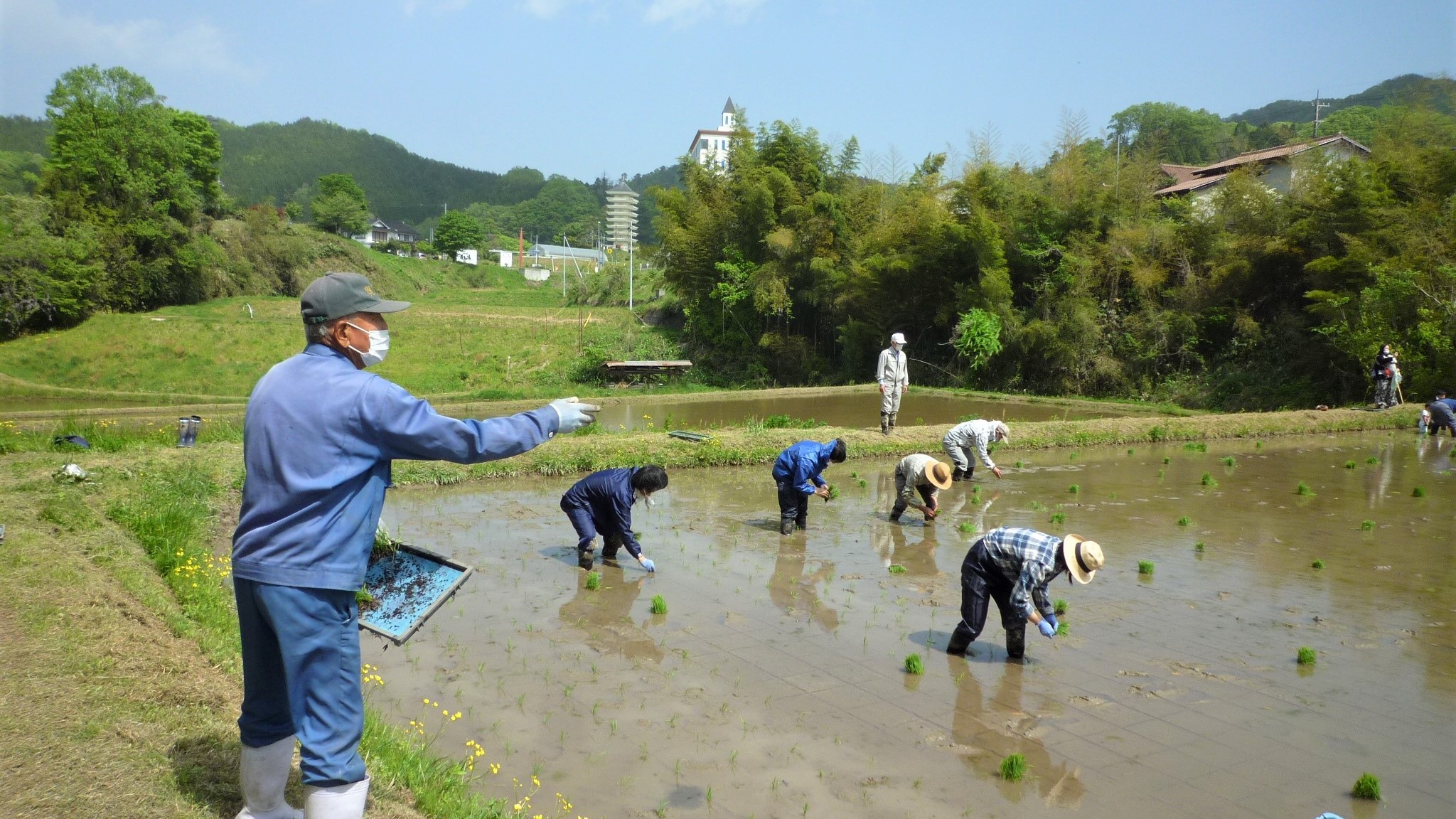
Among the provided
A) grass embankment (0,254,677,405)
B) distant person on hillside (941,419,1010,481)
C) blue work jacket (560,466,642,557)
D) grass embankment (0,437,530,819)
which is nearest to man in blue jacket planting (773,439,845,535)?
blue work jacket (560,466,642,557)

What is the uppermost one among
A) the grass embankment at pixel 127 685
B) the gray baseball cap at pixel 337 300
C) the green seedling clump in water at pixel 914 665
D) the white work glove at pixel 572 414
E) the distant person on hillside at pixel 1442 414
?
the gray baseball cap at pixel 337 300

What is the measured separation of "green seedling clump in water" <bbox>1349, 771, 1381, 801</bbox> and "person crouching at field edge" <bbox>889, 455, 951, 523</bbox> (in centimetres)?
582

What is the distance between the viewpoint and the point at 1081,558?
609cm

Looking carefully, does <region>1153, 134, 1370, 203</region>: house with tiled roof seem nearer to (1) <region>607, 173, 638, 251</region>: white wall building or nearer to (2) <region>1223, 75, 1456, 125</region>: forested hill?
(2) <region>1223, 75, 1456, 125</region>: forested hill

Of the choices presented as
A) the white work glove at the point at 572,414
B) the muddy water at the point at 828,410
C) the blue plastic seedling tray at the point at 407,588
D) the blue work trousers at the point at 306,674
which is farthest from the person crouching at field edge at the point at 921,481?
the blue work trousers at the point at 306,674

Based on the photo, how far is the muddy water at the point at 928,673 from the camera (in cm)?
475

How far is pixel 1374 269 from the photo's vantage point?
21.5 m

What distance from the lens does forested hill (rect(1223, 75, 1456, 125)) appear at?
27.8 metres

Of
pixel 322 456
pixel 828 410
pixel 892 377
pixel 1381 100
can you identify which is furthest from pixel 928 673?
pixel 1381 100

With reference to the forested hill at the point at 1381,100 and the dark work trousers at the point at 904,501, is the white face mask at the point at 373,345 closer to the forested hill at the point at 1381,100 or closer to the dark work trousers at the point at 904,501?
the dark work trousers at the point at 904,501

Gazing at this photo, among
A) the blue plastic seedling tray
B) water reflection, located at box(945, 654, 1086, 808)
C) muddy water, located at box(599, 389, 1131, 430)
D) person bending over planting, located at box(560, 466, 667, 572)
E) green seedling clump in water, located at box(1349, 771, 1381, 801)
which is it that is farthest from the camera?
muddy water, located at box(599, 389, 1131, 430)

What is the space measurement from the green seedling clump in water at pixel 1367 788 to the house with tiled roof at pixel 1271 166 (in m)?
26.8

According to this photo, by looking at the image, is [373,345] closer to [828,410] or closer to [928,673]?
[928,673]

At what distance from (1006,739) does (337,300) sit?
14.0ft
